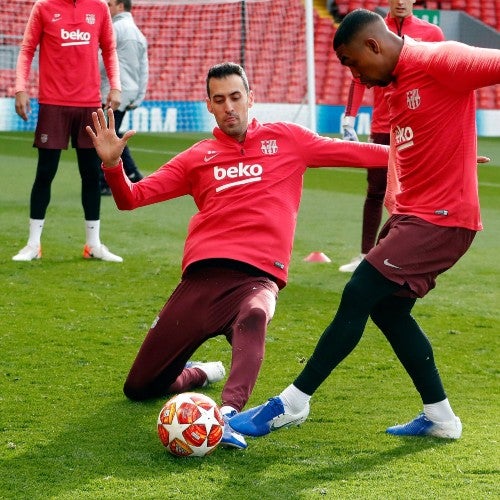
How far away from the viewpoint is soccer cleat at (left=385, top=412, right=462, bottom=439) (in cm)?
421

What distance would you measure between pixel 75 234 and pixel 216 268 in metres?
4.59

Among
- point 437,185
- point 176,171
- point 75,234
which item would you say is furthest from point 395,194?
point 75,234

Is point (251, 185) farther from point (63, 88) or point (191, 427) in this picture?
point (63, 88)

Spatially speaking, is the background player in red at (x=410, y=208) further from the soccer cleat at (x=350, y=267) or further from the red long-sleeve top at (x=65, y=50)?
the red long-sleeve top at (x=65, y=50)

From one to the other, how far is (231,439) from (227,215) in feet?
3.68

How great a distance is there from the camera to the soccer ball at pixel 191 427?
3.89 meters

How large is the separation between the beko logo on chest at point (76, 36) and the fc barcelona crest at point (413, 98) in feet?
14.2

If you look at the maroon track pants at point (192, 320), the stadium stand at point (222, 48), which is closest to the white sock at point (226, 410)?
the maroon track pants at point (192, 320)

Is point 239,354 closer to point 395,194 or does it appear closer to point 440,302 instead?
point 395,194

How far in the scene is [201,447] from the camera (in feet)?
12.8

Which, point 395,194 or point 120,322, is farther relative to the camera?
point 120,322

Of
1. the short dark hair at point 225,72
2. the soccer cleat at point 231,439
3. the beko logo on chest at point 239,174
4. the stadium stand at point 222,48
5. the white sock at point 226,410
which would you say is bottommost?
the stadium stand at point 222,48

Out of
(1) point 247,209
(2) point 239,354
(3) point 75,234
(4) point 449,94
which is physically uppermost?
(4) point 449,94

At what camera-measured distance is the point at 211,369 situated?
4.96 m
